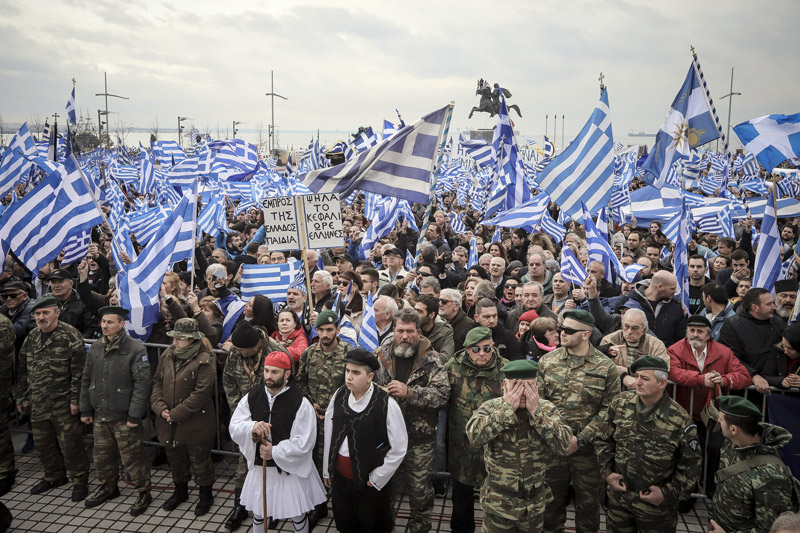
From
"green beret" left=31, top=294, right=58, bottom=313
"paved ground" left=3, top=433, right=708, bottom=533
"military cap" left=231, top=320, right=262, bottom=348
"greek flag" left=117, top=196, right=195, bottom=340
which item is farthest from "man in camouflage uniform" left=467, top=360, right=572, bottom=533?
"green beret" left=31, top=294, right=58, bottom=313

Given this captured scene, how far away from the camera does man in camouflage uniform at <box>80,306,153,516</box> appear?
6.23 metres

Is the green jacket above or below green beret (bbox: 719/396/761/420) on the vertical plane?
below

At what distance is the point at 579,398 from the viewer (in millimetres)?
5023

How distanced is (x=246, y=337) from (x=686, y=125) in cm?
845

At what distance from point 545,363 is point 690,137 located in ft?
23.8

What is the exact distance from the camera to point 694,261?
360 inches

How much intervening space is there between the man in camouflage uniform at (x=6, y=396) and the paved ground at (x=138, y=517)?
157mm

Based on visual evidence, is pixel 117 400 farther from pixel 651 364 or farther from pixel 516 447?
pixel 651 364

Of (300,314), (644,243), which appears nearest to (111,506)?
(300,314)

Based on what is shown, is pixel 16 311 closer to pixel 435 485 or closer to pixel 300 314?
pixel 300 314

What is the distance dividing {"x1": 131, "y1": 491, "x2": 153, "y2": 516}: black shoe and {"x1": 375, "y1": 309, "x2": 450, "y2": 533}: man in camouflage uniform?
109 inches

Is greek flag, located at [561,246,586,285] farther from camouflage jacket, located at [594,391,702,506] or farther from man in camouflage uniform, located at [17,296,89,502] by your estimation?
man in camouflage uniform, located at [17,296,89,502]

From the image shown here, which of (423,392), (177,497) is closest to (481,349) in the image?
(423,392)

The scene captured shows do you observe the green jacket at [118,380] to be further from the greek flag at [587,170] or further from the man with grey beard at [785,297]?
the man with grey beard at [785,297]
